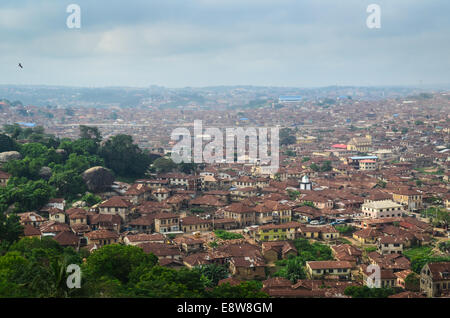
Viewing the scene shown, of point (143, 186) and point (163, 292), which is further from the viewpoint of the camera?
point (143, 186)

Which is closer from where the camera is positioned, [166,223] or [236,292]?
[236,292]

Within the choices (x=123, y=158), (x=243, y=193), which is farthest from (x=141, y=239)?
(x=123, y=158)

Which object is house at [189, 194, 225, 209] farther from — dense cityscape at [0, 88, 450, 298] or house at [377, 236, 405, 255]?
house at [377, 236, 405, 255]

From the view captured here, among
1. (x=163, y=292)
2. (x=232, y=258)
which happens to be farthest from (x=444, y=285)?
(x=163, y=292)

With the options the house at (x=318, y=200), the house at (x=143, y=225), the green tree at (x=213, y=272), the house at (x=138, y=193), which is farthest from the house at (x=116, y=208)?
the house at (x=318, y=200)

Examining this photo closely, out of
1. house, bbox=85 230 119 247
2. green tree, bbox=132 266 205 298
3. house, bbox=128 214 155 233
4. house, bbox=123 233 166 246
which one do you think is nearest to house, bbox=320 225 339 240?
house, bbox=123 233 166 246

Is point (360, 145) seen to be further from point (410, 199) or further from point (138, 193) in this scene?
point (138, 193)
